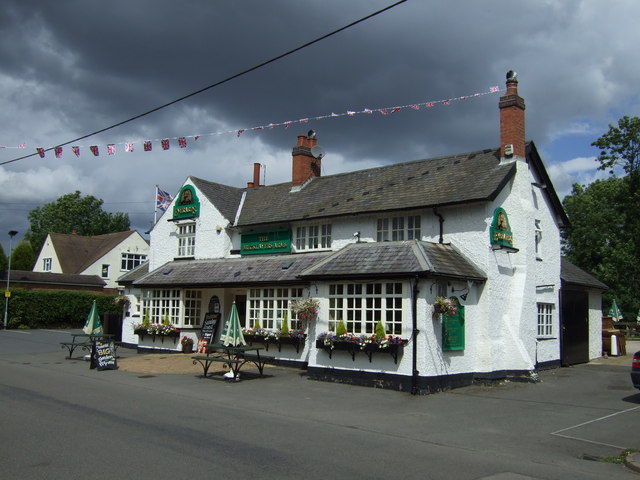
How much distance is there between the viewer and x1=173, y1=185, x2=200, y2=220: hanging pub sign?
25823 millimetres

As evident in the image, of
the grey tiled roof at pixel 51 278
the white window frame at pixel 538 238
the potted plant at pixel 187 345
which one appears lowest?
the potted plant at pixel 187 345

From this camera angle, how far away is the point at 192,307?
24.4 meters

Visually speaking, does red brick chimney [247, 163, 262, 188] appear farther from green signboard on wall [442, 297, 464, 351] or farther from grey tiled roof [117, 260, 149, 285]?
green signboard on wall [442, 297, 464, 351]

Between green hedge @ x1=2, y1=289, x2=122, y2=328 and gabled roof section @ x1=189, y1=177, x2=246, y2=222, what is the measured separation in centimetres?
1608

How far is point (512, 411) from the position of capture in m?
12.5

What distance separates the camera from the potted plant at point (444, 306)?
15336 millimetres

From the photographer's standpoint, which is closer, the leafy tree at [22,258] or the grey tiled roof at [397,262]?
the grey tiled roof at [397,262]

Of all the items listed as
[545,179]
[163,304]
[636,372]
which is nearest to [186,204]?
[163,304]

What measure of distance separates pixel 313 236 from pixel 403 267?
679 cm

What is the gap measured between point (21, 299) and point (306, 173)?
2328cm

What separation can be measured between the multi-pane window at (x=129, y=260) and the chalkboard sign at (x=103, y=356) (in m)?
36.4

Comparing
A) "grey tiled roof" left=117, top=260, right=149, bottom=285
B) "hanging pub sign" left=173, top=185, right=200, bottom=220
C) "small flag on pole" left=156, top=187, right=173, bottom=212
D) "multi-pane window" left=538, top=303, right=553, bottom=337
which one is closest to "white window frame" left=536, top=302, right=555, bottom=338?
"multi-pane window" left=538, top=303, right=553, bottom=337

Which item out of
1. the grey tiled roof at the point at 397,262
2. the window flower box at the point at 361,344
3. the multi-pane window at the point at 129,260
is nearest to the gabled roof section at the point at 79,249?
the multi-pane window at the point at 129,260

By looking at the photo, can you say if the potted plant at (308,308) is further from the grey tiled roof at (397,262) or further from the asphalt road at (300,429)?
the asphalt road at (300,429)
